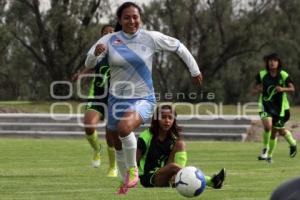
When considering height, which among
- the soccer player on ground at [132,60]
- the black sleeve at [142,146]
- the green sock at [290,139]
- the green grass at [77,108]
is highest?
the soccer player on ground at [132,60]

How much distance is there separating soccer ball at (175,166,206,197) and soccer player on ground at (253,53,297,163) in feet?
27.0

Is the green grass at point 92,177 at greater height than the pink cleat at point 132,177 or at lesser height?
lesser

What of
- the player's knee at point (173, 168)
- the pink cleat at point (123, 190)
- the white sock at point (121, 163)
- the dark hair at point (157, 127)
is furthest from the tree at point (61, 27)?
the pink cleat at point (123, 190)

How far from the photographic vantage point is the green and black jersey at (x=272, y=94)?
643 inches

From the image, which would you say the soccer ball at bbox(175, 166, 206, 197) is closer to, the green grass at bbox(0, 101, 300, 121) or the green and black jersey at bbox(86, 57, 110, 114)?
the green and black jersey at bbox(86, 57, 110, 114)

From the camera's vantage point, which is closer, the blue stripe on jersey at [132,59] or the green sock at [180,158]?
the blue stripe on jersey at [132,59]

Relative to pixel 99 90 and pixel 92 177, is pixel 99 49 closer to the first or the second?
pixel 92 177

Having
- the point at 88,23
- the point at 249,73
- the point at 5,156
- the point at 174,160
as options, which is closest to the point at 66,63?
the point at 88,23

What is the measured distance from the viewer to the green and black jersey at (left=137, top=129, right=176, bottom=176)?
912 cm

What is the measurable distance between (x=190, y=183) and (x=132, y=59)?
1699mm

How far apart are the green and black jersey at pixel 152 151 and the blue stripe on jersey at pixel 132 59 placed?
2.33 ft

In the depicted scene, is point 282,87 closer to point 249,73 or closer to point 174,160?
point 174,160

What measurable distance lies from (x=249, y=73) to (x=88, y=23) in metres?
18.4

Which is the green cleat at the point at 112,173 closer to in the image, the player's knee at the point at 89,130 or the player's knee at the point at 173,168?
the player's knee at the point at 89,130
